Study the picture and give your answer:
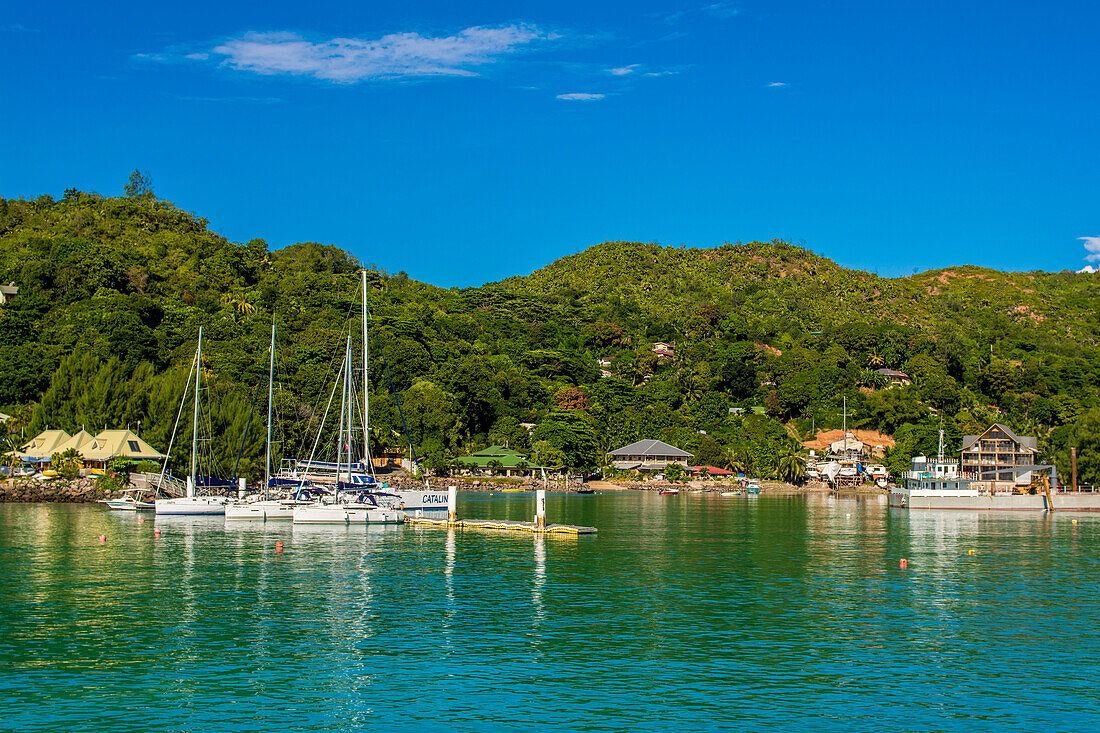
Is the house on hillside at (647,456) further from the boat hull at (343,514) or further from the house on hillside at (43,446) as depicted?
the boat hull at (343,514)

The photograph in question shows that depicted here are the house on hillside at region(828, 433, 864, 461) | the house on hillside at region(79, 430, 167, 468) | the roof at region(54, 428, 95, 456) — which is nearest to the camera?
the house on hillside at region(79, 430, 167, 468)

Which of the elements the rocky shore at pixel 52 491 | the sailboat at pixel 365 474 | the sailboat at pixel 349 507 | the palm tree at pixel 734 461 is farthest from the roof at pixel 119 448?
the palm tree at pixel 734 461

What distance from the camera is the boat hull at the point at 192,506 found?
190ft

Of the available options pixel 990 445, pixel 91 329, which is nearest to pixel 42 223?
pixel 91 329

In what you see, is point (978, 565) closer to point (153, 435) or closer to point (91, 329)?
point (153, 435)

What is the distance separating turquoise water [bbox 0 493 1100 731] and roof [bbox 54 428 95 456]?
32.3 metres

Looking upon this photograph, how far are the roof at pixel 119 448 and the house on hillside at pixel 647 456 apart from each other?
65.7 meters

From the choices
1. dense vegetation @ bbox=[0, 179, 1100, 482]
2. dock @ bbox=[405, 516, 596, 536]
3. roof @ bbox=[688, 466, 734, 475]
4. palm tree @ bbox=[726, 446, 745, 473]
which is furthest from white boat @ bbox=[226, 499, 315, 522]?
palm tree @ bbox=[726, 446, 745, 473]

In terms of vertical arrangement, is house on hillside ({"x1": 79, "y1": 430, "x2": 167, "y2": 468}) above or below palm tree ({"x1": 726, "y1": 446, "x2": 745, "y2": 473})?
above

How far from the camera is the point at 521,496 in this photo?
9775cm

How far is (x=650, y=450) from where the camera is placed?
128750mm

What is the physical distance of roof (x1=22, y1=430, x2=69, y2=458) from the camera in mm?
79312

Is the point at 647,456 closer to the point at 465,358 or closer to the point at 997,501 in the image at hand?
the point at 465,358

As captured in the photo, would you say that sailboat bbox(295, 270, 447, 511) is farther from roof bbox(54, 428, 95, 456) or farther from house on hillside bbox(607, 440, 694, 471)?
house on hillside bbox(607, 440, 694, 471)
